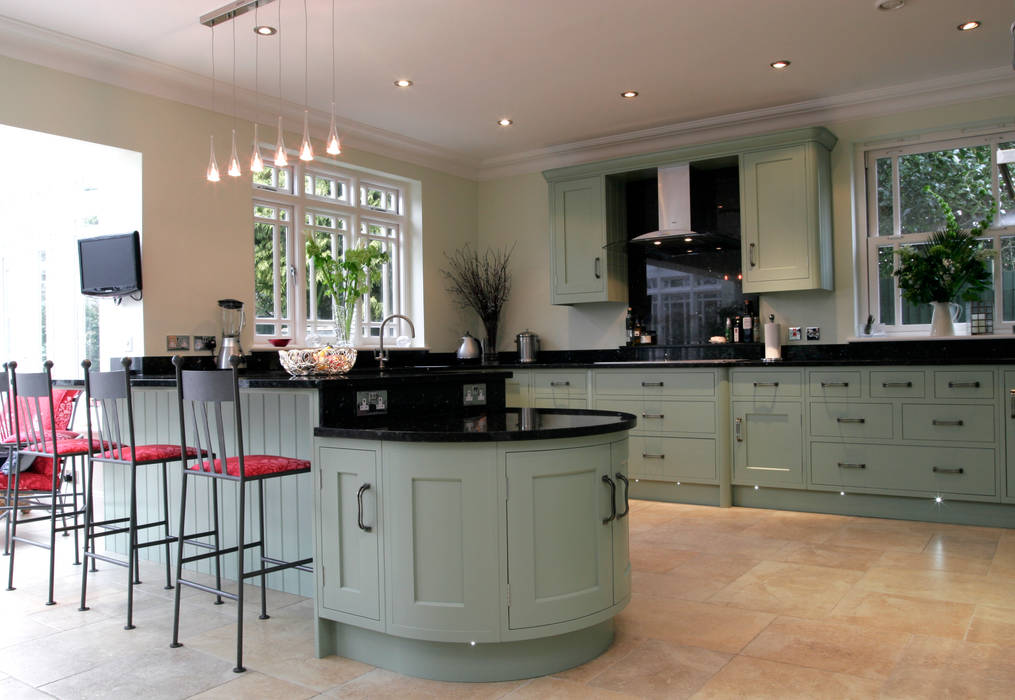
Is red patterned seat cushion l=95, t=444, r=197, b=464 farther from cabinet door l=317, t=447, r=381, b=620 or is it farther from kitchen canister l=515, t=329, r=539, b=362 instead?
kitchen canister l=515, t=329, r=539, b=362

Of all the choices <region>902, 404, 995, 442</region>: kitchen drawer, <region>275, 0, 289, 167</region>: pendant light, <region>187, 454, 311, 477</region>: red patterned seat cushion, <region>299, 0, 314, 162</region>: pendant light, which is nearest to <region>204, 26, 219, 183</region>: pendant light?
<region>275, 0, 289, 167</region>: pendant light

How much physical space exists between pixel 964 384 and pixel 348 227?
4297 millimetres

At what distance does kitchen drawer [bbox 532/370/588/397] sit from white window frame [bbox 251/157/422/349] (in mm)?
1119

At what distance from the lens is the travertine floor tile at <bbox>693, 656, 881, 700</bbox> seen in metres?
2.29

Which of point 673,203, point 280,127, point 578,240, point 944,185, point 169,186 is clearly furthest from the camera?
point 578,240

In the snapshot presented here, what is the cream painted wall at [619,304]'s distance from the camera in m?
5.11

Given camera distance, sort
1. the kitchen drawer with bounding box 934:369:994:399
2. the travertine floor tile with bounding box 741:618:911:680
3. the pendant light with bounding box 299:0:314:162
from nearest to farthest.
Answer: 1. the travertine floor tile with bounding box 741:618:911:680
2. the pendant light with bounding box 299:0:314:162
3. the kitchen drawer with bounding box 934:369:994:399

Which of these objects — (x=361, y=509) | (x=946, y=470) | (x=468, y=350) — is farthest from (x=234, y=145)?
(x=946, y=470)

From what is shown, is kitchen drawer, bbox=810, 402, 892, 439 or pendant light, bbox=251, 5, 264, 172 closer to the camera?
pendant light, bbox=251, 5, 264, 172

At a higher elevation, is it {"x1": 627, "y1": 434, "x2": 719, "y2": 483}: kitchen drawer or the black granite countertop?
the black granite countertop

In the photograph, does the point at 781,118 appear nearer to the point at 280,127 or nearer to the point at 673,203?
the point at 673,203

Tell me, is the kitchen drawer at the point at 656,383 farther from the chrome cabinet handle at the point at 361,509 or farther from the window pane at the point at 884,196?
the chrome cabinet handle at the point at 361,509

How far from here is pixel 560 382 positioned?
5.74m

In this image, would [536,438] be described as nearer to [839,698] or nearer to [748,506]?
[839,698]
